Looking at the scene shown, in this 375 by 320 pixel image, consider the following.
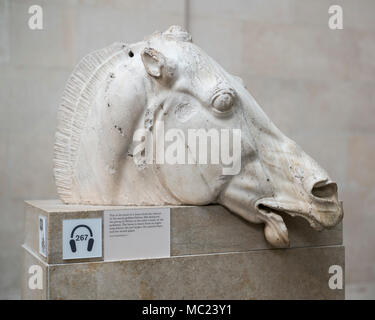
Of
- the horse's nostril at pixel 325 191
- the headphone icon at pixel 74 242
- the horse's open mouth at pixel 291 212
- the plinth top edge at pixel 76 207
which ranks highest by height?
the horse's nostril at pixel 325 191

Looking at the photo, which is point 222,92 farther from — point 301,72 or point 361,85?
point 361,85

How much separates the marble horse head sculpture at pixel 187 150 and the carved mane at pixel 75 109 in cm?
4

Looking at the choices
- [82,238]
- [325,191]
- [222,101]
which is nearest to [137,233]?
[82,238]

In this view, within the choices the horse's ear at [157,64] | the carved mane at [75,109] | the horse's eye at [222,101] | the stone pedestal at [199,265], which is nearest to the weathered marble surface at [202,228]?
the stone pedestal at [199,265]

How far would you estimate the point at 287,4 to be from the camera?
12.7ft

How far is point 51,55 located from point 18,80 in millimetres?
240

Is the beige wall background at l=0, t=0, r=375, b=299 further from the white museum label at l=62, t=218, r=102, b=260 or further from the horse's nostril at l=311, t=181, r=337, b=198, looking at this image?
the horse's nostril at l=311, t=181, r=337, b=198

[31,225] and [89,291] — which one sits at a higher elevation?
[31,225]

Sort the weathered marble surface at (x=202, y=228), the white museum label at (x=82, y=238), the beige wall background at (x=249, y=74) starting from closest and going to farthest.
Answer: the white museum label at (x=82, y=238)
the weathered marble surface at (x=202, y=228)
the beige wall background at (x=249, y=74)

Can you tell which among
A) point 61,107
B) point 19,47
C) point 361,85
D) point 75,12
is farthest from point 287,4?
point 61,107

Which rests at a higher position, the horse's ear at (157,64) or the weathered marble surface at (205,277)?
the horse's ear at (157,64)

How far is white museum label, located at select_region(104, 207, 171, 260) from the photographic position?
1998mm

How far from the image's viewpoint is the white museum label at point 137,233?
6.56 feet

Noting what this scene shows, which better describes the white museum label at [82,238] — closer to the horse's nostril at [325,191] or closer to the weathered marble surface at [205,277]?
the weathered marble surface at [205,277]
